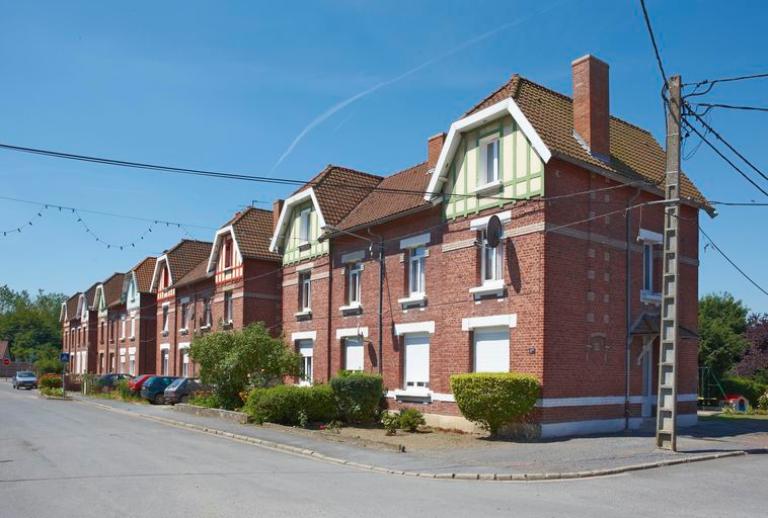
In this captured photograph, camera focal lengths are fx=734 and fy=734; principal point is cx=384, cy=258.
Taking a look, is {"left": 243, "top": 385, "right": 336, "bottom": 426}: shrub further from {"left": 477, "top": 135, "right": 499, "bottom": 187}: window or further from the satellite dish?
{"left": 477, "top": 135, "right": 499, "bottom": 187}: window

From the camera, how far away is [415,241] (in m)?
23.7

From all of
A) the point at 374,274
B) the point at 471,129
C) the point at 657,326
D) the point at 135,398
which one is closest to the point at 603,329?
the point at 657,326

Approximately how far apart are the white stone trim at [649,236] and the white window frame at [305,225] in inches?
532

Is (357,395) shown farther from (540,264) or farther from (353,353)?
(540,264)

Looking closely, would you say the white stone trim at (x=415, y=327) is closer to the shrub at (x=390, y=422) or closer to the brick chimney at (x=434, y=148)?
the shrub at (x=390, y=422)

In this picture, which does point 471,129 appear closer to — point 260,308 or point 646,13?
point 646,13

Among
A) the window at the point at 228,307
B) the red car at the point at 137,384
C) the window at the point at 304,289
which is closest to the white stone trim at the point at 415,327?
the window at the point at 304,289

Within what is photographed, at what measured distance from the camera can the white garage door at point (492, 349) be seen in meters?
19.7

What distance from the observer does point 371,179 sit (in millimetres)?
31734

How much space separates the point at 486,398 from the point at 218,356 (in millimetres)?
11858

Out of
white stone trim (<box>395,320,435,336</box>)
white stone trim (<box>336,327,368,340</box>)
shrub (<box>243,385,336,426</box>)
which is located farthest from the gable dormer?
shrub (<box>243,385,336,426</box>)

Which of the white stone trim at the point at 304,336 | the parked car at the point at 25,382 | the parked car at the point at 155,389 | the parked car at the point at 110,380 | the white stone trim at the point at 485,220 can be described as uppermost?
the white stone trim at the point at 485,220

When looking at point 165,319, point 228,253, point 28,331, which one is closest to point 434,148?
point 228,253

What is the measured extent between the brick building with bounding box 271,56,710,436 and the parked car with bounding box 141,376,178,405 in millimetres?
13708
